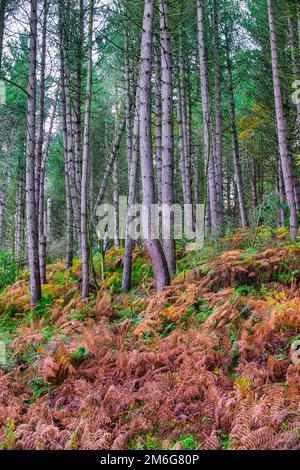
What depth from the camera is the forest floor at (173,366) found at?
3590 mm

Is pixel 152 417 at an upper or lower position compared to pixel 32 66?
lower

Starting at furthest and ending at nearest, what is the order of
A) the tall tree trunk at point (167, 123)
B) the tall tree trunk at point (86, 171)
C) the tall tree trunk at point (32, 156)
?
1. the tall tree trunk at point (86, 171)
2. the tall tree trunk at point (32, 156)
3. the tall tree trunk at point (167, 123)

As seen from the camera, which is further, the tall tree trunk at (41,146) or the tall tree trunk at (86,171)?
the tall tree trunk at (41,146)

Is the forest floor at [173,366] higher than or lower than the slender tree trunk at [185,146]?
lower

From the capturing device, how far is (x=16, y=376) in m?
5.18

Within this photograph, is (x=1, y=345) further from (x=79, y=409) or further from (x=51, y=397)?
(x=79, y=409)

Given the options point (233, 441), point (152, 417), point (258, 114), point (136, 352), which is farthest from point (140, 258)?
point (258, 114)

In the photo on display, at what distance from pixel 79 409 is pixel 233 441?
68.3 inches

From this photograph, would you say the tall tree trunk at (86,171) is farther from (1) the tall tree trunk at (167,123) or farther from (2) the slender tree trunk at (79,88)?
(1) the tall tree trunk at (167,123)

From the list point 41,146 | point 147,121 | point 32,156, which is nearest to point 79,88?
point 41,146

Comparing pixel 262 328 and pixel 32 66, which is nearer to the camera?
pixel 262 328

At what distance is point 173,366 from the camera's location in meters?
4.85

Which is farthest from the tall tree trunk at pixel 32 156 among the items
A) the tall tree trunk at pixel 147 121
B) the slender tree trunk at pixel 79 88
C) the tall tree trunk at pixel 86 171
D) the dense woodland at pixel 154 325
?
the tall tree trunk at pixel 147 121

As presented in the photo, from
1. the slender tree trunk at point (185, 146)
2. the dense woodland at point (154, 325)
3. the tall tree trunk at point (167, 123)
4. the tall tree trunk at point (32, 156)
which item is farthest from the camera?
the slender tree trunk at point (185, 146)
